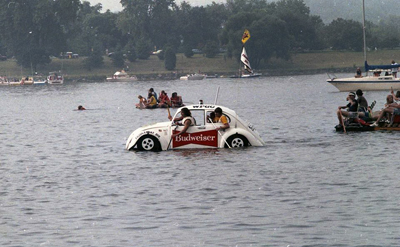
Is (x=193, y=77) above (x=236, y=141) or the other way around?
the other way around

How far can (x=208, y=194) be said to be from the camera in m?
20.9

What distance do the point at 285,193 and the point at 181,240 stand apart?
5.34 meters

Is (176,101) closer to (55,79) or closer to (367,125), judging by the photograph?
(367,125)

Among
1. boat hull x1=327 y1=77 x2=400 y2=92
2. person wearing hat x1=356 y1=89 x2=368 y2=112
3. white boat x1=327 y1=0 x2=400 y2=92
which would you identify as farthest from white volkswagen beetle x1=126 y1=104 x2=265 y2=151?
white boat x1=327 y1=0 x2=400 y2=92

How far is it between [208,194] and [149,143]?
892 centimetres

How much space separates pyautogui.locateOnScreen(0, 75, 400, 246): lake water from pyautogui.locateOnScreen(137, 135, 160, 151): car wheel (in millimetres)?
435

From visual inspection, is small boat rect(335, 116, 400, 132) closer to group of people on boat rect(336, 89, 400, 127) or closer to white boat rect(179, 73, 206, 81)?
group of people on boat rect(336, 89, 400, 127)

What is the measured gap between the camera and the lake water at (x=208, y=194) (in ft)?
53.3

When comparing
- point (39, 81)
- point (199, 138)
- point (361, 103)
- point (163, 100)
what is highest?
point (361, 103)

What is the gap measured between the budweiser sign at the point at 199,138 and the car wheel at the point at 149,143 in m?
0.66

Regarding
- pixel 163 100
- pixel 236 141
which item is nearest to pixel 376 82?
pixel 163 100

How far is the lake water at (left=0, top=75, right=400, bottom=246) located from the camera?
16.2 metres

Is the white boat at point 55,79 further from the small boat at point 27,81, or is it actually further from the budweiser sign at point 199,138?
the budweiser sign at point 199,138

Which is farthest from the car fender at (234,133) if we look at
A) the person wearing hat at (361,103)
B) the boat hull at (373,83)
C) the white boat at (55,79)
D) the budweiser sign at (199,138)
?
the white boat at (55,79)
